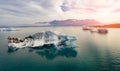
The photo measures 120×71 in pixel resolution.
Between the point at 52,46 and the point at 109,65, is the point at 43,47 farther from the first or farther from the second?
the point at 109,65

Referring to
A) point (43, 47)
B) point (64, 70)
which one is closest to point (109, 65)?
point (64, 70)

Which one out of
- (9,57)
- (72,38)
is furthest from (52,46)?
(9,57)

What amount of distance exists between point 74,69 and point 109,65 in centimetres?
298

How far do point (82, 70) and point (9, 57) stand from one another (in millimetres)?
7817

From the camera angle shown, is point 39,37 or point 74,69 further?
point 39,37

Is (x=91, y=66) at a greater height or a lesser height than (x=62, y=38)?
lesser

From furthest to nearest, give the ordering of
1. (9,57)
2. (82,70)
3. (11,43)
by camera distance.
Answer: (11,43)
(9,57)
(82,70)

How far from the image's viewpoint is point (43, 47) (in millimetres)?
23328

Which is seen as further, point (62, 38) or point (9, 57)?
point (62, 38)

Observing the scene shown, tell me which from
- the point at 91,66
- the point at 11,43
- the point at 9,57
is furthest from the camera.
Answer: the point at 11,43

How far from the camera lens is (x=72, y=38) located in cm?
2317

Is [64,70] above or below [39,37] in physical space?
below

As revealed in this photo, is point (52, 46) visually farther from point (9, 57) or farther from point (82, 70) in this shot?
point (82, 70)

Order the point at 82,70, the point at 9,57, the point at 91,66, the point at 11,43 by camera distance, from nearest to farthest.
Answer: the point at 82,70
the point at 91,66
the point at 9,57
the point at 11,43
